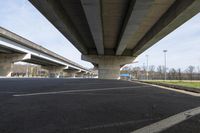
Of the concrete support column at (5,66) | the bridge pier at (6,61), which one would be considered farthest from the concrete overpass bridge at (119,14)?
the concrete support column at (5,66)

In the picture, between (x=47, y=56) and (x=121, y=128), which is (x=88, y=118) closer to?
(x=121, y=128)

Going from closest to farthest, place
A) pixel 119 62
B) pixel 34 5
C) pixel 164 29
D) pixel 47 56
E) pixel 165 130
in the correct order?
pixel 165 130 < pixel 34 5 < pixel 164 29 < pixel 119 62 < pixel 47 56

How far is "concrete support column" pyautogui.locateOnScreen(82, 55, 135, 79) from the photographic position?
124 ft

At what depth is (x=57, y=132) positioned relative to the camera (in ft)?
9.80

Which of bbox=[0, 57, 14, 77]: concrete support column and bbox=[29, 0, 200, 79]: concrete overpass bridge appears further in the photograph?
bbox=[0, 57, 14, 77]: concrete support column

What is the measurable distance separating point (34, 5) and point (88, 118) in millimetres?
10407

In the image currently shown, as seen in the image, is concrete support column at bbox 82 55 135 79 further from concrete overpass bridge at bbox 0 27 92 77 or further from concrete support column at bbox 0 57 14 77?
concrete support column at bbox 0 57 14 77

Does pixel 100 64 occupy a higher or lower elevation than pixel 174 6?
lower

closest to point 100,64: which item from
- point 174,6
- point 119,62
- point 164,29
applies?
point 119,62

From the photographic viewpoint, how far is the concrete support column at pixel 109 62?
3772cm

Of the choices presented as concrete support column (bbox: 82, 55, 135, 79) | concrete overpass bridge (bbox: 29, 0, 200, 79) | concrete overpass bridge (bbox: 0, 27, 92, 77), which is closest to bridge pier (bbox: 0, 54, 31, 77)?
concrete overpass bridge (bbox: 0, 27, 92, 77)

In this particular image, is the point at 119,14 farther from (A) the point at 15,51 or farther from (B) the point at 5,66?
(B) the point at 5,66

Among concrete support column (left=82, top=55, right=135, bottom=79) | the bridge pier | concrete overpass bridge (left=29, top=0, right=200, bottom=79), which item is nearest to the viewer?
concrete overpass bridge (left=29, top=0, right=200, bottom=79)

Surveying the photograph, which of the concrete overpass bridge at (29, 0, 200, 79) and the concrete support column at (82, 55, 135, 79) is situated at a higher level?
the concrete overpass bridge at (29, 0, 200, 79)
